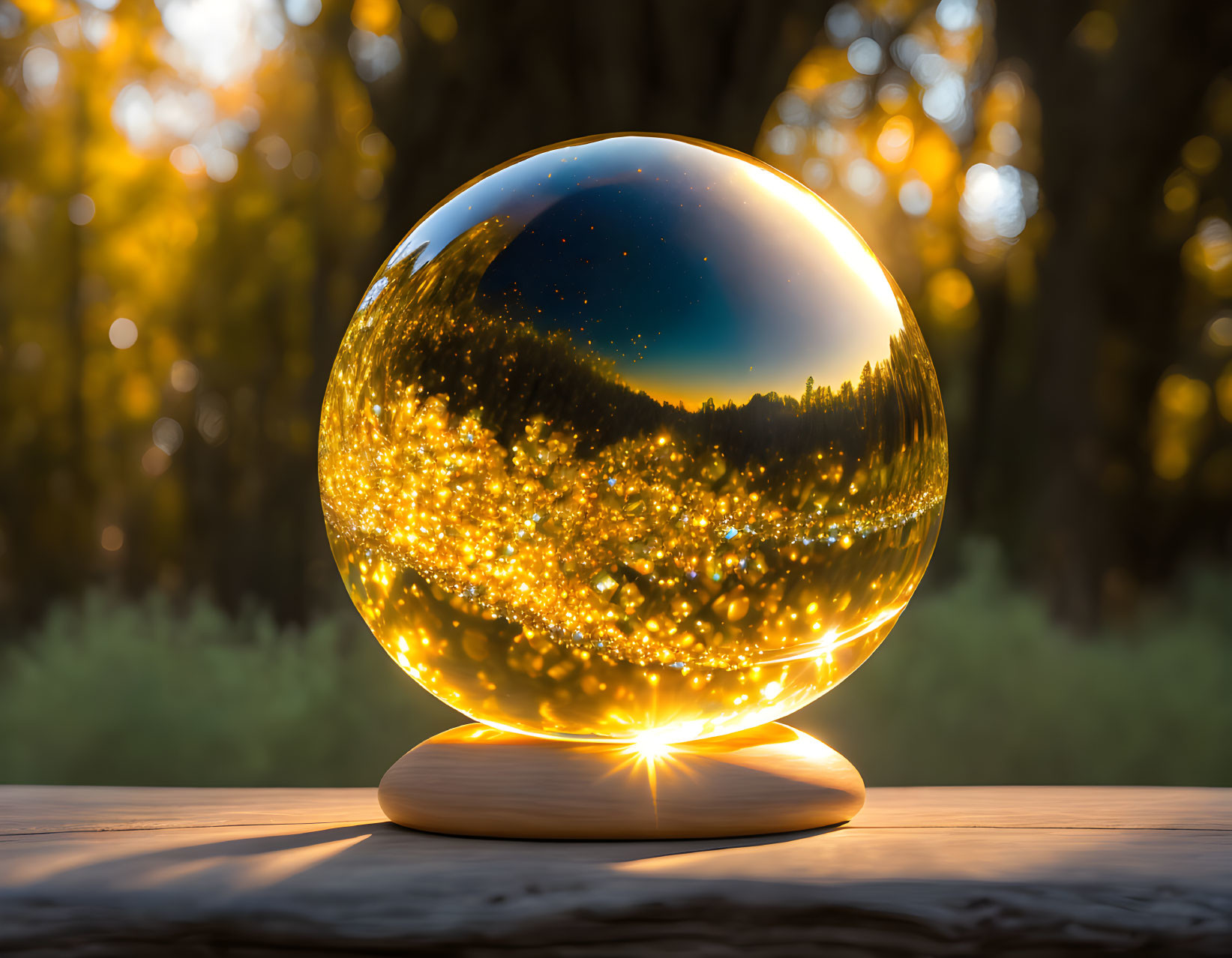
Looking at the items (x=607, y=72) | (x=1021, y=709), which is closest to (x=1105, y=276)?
(x=1021, y=709)

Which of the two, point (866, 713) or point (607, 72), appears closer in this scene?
point (607, 72)

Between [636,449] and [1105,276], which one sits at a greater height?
[1105,276]

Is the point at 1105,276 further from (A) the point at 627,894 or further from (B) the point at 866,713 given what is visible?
(A) the point at 627,894

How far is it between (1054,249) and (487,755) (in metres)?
5.41

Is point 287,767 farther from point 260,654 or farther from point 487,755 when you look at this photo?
point 487,755

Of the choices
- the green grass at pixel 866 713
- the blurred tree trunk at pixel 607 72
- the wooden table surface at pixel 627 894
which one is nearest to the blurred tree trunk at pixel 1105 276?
the green grass at pixel 866 713

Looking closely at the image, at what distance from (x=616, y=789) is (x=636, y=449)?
23.0 inches

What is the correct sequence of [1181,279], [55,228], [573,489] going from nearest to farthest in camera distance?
[573,489]
[1181,279]
[55,228]

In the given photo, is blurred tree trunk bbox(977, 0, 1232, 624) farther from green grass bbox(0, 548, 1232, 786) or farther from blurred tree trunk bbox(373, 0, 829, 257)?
blurred tree trunk bbox(373, 0, 829, 257)

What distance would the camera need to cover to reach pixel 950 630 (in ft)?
17.2

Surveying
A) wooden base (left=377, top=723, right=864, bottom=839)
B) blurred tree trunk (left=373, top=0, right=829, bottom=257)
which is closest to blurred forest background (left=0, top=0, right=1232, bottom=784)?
blurred tree trunk (left=373, top=0, right=829, bottom=257)

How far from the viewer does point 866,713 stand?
4.79 m

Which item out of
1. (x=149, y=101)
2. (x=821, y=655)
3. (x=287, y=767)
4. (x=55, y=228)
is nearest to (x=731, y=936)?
Result: (x=821, y=655)

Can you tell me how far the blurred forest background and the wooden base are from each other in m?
2.68
